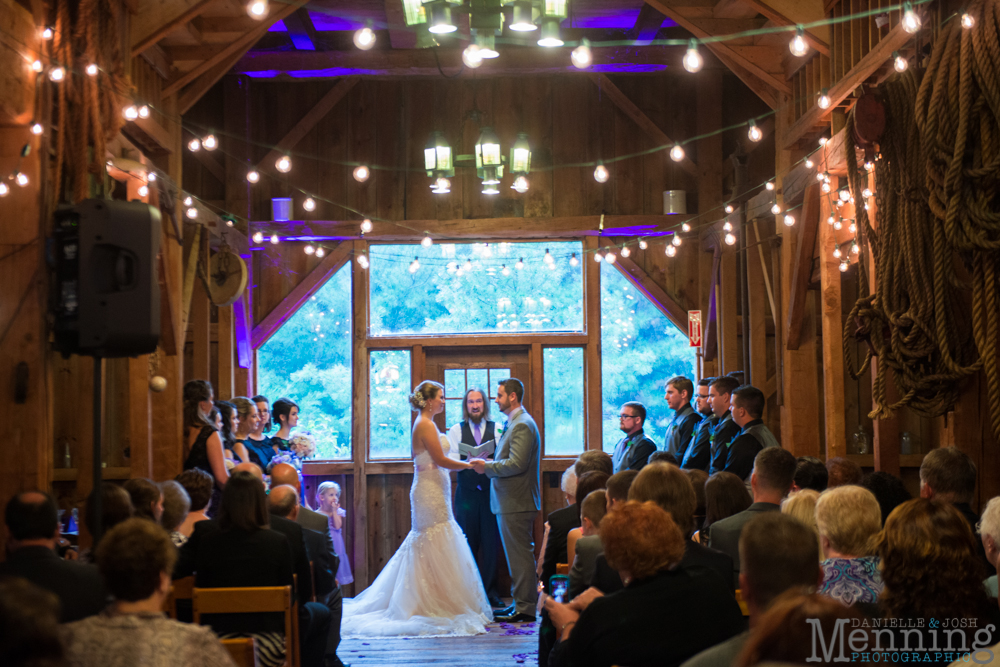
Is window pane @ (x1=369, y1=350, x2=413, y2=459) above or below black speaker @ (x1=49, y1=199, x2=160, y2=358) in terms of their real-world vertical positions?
below

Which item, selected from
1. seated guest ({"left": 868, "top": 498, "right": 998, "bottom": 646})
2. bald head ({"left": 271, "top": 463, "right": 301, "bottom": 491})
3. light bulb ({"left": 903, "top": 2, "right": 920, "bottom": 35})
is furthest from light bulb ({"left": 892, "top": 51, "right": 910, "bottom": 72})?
bald head ({"left": 271, "top": 463, "right": 301, "bottom": 491})

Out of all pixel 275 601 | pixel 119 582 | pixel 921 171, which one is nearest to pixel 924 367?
pixel 921 171

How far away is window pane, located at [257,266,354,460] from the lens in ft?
28.3

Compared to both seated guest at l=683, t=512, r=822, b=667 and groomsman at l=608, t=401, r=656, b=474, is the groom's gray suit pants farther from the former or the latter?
seated guest at l=683, t=512, r=822, b=667

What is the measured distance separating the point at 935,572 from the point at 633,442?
4401mm

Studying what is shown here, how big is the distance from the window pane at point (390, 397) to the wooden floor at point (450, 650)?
8.47ft

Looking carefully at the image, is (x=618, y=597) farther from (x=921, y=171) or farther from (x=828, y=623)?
(x=921, y=171)

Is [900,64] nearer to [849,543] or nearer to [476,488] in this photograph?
[849,543]

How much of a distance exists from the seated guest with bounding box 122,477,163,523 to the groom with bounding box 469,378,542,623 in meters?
3.45

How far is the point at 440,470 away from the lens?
7.17 m

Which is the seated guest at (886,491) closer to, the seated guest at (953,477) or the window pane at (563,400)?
the seated guest at (953,477)

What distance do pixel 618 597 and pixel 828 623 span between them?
121 centimetres

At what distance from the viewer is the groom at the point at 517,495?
7102mm

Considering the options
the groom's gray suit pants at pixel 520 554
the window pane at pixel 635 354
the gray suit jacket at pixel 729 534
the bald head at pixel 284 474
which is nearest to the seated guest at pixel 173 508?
the bald head at pixel 284 474
